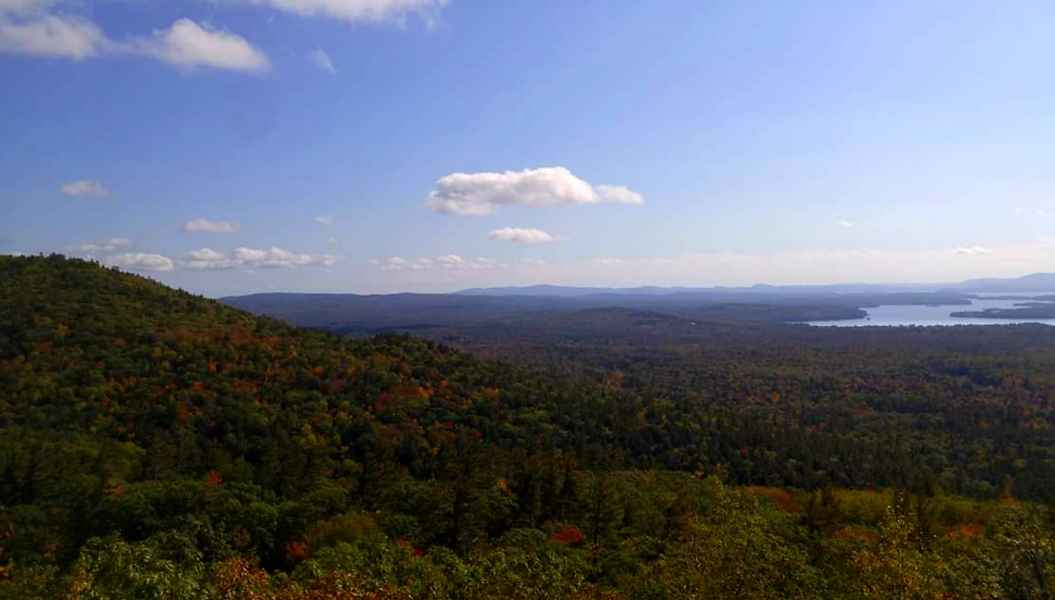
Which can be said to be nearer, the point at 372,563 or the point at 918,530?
the point at 372,563

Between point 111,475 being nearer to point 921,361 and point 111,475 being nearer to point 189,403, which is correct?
point 189,403

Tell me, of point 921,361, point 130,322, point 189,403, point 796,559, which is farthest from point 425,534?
point 921,361

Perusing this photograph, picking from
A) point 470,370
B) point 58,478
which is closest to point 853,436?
point 470,370

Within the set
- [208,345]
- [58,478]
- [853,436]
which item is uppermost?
[208,345]

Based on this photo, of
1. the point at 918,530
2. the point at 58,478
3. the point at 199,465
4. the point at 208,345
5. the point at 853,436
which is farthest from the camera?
the point at 853,436

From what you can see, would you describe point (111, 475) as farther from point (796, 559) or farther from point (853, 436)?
point (853, 436)

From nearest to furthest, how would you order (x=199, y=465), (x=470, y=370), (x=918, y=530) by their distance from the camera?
(x=918, y=530)
(x=199, y=465)
(x=470, y=370)

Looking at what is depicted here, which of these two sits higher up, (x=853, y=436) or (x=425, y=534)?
(x=425, y=534)
